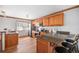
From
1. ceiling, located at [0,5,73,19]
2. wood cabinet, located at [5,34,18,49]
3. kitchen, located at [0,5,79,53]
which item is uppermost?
ceiling, located at [0,5,73,19]

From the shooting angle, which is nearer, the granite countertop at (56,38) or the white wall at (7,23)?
the white wall at (7,23)

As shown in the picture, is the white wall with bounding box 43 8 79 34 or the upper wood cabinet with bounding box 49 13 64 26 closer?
the white wall with bounding box 43 8 79 34

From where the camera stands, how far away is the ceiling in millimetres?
1028

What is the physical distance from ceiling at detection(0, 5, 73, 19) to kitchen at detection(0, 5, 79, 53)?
0.04 m

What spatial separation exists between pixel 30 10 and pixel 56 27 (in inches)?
21.6

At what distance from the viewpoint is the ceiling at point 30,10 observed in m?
1.03

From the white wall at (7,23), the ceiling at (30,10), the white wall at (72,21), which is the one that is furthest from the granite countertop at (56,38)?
the white wall at (7,23)

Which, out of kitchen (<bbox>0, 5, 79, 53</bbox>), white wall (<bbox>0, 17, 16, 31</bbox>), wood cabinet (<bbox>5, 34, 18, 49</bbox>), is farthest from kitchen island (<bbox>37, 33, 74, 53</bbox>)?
white wall (<bbox>0, 17, 16, 31</bbox>)

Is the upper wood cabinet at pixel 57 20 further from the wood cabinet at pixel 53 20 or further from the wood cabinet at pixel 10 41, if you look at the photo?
the wood cabinet at pixel 10 41

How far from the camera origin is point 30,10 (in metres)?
1.12

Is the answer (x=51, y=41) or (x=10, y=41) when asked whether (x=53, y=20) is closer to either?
(x=51, y=41)

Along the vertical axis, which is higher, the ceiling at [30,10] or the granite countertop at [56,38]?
the ceiling at [30,10]

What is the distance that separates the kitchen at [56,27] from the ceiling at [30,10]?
0.04 m

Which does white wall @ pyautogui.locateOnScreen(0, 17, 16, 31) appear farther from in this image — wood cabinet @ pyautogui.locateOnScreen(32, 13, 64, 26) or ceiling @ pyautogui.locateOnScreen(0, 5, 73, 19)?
wood cabinet @ pyautogui.locateOnScreen(32, 13, 64, 26)
